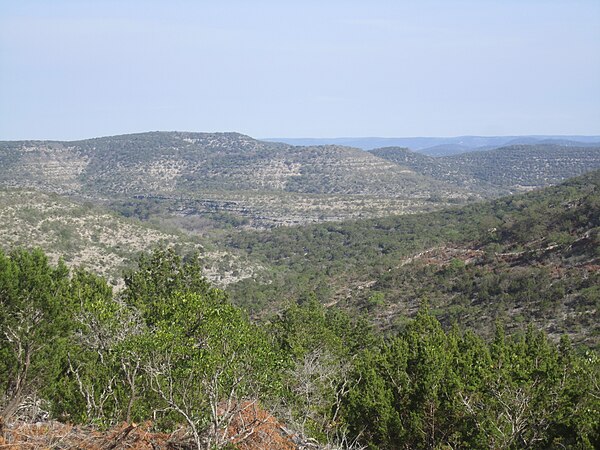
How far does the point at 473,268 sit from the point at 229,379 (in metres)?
40.8

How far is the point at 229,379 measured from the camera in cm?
1083

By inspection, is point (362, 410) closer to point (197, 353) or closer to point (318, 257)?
point (197, 353)

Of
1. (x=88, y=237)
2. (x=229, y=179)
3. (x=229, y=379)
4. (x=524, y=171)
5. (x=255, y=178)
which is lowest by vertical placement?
(x=88, y=237)

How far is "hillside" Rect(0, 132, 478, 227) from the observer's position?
401 feet

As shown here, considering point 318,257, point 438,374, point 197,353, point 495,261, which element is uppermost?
point 197,353

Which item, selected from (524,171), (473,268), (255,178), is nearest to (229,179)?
(255,178)

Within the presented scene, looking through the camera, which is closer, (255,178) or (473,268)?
(473,268)

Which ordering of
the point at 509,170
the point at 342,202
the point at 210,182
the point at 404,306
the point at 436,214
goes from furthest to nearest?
the point at 509,170 → the point at 210,182 → the point at 342,202 → the point at 436,214 → the point at 404,306

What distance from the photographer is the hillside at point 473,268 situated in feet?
119

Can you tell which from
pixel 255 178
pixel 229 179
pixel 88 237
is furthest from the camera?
pixel 255 178

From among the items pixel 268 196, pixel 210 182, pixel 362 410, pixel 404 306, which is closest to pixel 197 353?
pixel 362 410

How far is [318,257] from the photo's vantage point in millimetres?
82625

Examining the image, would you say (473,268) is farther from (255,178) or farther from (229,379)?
(255,178)

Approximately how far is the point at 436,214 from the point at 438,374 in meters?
76.9
